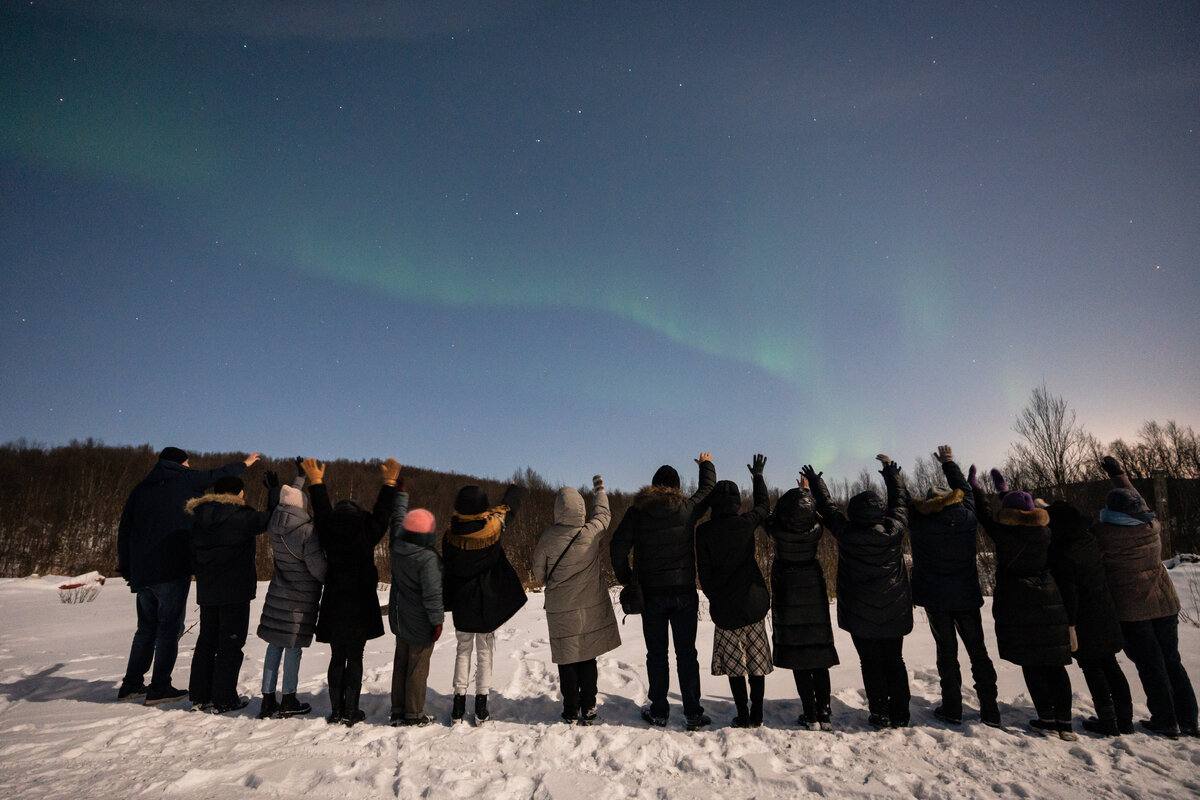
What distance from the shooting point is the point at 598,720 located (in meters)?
4.93

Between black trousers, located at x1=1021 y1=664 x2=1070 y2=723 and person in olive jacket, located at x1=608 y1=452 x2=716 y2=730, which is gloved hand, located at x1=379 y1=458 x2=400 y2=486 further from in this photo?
black trousers, located at x1=1021 y1=664 x2=1070 y2=723

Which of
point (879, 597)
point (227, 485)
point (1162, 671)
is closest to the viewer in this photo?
point (1162, 671)

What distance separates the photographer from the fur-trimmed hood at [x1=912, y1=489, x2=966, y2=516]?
480cm

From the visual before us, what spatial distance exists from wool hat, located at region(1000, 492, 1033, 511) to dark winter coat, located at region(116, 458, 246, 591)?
6.87 m

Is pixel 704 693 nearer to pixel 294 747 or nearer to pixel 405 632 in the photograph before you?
pixel 405 632

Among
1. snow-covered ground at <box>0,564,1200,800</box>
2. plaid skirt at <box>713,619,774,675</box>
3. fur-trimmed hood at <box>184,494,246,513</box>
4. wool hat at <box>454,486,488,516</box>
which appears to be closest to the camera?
snow-covered ground at <box>0,564,1200,800</box>

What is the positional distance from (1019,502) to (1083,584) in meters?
0.83

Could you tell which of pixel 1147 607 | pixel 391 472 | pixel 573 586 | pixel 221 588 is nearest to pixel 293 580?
pixel 221 588

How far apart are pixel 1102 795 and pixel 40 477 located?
31.3 m

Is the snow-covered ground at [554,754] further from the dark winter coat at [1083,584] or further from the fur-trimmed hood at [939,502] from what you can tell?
the fur-trimmed hood at [939,502]

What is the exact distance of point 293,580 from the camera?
496 cm

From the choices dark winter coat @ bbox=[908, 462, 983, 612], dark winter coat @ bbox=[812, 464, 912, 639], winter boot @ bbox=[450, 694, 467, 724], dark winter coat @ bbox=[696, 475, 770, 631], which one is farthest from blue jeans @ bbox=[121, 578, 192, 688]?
dark winter coat @ bbox=[908, 462, 983, 612]

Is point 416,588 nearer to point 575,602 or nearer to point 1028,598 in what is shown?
point 575,602

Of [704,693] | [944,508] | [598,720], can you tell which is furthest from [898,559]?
[598,720]
